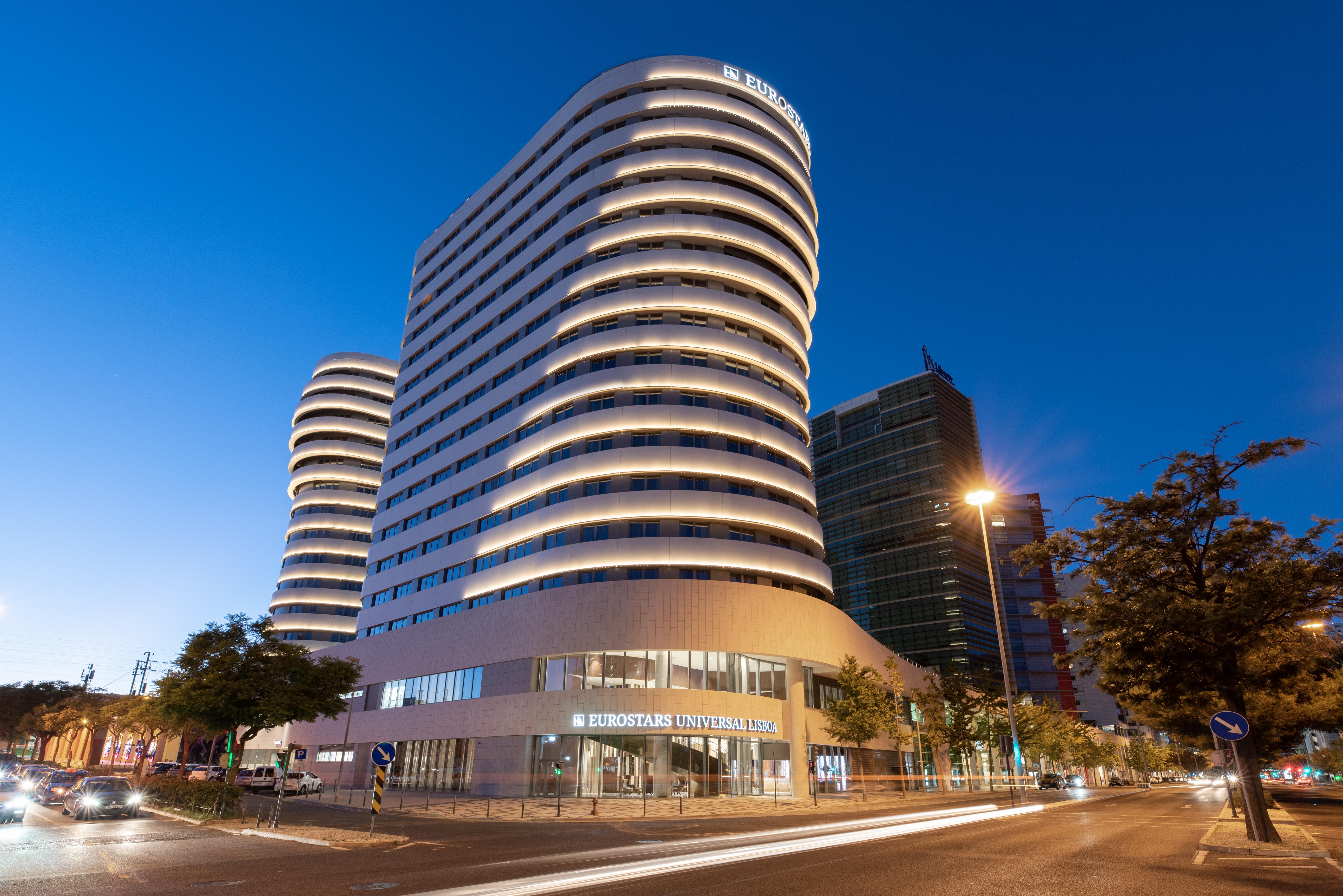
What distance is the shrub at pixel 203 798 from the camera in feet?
96.0

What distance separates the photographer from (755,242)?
199 ft

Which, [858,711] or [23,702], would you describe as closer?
[858,711]

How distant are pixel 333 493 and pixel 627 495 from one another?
7511 centimetres

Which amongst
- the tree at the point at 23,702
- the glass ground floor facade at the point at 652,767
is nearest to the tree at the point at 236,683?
the glass ground floor facade at the point at 652,767

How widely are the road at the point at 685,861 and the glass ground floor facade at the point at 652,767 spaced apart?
1628 centimetres

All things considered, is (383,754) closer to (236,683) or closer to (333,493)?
(236,683)

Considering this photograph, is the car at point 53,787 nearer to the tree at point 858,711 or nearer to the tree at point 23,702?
the tree at point 858,711

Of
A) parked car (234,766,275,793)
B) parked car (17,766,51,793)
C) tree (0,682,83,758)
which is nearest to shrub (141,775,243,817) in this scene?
parked car (17,766,51,793)

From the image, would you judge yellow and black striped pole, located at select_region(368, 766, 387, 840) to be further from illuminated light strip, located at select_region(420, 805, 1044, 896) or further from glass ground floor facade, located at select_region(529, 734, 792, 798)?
glass ground floor facade, located at select_region(529, 734, 792, 798)

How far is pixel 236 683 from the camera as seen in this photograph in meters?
36.7

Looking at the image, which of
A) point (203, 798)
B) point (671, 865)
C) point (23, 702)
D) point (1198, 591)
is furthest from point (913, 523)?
point (23, 702)

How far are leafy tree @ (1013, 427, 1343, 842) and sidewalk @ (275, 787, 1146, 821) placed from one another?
1779 centimetres

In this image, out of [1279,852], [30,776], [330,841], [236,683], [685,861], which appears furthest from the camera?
[30,776]

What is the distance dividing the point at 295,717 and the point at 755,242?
4611cm
